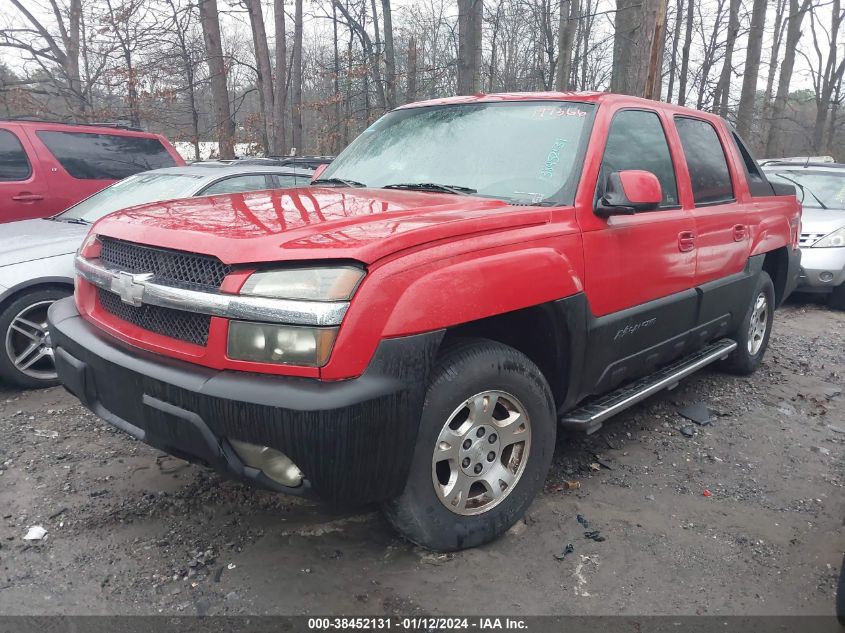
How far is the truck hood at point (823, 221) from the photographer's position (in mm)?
7902

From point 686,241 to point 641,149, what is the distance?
59 cm

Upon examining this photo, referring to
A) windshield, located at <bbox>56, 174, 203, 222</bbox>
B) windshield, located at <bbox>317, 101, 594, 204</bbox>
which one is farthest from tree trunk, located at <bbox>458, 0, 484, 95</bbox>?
windshield, located at <bbox>317, 101, 594, 204</bbox>

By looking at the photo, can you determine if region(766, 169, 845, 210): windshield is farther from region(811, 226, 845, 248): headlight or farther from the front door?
the front door

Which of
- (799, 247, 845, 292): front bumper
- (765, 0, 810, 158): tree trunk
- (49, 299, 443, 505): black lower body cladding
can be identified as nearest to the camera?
(49, 299, 443, 505): black lower body cladding

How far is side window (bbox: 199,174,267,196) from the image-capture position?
17.9ft

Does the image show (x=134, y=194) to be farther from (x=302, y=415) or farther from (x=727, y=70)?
(x=727, y=70)

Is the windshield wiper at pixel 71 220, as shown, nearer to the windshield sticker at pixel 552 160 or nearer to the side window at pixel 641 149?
the windshield sticker at pixel 552 160

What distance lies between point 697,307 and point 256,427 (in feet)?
9.43

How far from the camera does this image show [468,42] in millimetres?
15445

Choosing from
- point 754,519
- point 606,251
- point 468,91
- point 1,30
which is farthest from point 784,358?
point 1,30

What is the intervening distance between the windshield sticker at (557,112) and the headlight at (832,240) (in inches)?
238

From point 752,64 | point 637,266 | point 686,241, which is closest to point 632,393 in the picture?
point 637,266

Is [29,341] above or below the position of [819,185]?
below

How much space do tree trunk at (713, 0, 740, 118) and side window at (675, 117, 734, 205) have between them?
63.7 ft
